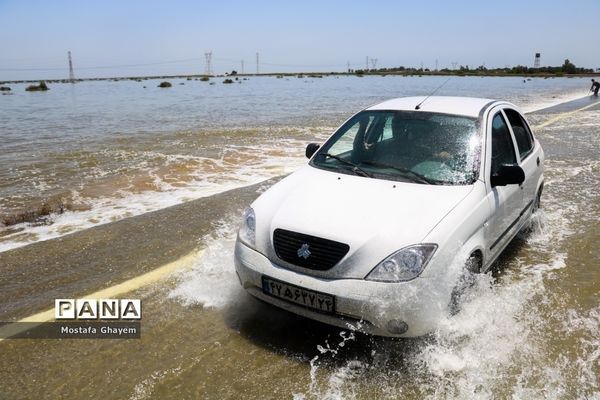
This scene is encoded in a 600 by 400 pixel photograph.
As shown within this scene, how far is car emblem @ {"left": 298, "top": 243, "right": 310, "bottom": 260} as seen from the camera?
2.97 meters

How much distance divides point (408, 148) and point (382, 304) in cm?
176

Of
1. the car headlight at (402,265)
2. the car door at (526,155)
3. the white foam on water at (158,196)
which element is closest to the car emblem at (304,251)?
the car headlight at (402,265)

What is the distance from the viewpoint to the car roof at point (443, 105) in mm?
4234

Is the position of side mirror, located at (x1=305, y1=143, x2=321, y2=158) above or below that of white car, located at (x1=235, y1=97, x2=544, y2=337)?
above

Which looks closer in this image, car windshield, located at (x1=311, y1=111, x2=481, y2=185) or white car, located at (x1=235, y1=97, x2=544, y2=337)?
white car, located at (x1=235, y1=97, x2=544, y2=337)

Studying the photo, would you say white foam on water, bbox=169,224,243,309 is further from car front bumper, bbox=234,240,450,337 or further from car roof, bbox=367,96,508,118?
car roof, bbox=367,96,508,118

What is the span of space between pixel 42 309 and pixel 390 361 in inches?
118

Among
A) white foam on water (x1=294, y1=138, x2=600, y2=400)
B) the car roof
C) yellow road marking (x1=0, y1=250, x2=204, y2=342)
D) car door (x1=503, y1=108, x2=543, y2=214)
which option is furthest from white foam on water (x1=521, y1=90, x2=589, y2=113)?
yellow road marking (x1=0, y1=250, x2=204, y2=342)

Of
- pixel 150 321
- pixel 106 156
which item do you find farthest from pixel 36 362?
pixel 106 156

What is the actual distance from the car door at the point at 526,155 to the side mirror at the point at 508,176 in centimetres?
95

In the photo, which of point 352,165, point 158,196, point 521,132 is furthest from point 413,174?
point 158,196

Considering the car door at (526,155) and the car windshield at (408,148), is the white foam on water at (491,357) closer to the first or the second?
the car windshield at (408,148)

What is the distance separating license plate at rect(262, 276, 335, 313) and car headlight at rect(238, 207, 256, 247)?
13.6 inches

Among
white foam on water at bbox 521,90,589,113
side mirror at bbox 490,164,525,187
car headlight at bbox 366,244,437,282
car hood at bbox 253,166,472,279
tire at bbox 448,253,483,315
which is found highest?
white foam on water at bbox 521,90,589,113
